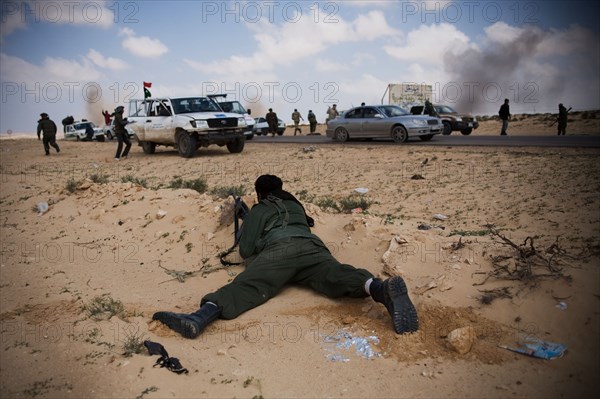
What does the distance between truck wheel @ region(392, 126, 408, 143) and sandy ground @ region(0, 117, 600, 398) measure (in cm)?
720

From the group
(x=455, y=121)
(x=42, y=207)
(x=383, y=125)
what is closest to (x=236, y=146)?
(x=383, y=125)

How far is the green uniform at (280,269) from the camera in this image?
4.54 metres

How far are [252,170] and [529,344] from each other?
32.5ft

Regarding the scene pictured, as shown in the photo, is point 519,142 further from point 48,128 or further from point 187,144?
point 48,128

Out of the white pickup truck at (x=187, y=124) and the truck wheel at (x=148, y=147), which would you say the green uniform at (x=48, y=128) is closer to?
the truck wheel at (x=148, y=147)

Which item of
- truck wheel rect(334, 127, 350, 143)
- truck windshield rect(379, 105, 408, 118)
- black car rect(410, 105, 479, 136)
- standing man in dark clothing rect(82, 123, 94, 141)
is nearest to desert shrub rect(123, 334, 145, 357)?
truck windshield rect(379, 105, 408, 118)

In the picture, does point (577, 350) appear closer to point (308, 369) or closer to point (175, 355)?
point (308, 369)

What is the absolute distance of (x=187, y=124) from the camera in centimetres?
1473

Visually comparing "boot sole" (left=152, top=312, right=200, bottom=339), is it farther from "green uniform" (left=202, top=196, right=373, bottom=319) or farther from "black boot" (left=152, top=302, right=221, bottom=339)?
"green uniform" (left=202, top=196, right=373, bottom=319)

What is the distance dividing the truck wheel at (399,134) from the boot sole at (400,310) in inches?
537

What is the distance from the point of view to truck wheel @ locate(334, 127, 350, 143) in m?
19.3

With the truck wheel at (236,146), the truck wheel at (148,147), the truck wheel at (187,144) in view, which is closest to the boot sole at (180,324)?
the truck wheel at (187,144)

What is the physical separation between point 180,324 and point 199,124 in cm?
1108

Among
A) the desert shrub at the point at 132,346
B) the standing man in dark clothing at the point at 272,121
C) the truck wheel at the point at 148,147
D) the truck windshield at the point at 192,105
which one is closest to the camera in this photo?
the desert shrub at the point at 132,346
